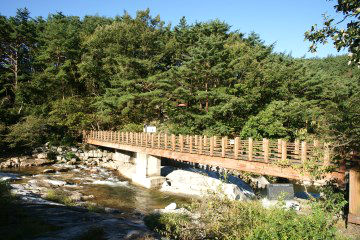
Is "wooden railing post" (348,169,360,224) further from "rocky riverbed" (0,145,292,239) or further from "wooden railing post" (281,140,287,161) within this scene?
"rocky riverbed" (0,145,292,239)

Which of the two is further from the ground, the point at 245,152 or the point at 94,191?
the point at 245,152

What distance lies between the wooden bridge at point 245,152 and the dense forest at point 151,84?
446cm

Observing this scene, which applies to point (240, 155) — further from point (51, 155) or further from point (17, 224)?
point (51, 155)

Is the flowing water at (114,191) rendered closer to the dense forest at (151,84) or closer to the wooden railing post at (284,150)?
the wooden railing post at (284,150)

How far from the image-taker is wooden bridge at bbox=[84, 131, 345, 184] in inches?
403

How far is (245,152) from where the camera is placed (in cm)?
1644

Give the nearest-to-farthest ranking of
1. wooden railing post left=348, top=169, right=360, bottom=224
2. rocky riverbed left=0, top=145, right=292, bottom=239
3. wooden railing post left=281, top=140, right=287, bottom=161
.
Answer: wooden railing post left=348, top=169, right=360, bottom=224, rocky riverbed left=0, top=145, right=292, bottom=239, wooden railing post left=281, top=140, right=287, bottom=161

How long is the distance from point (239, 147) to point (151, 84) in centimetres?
2035

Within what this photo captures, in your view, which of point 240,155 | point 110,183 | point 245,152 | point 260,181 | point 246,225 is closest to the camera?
point 246,225

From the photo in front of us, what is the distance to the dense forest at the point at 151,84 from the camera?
25000 millimetres

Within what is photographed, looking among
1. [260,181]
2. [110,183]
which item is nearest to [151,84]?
[110,183]

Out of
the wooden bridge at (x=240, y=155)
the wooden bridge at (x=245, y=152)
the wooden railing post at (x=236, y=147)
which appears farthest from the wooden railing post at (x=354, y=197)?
the wooden railing post at (x=236, y=147)

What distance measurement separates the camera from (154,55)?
36.1 metres

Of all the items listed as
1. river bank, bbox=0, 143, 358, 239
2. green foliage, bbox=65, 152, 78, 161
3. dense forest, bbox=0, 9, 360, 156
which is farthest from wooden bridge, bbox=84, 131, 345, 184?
green foliage, bbox=65, 152, 78, 161
